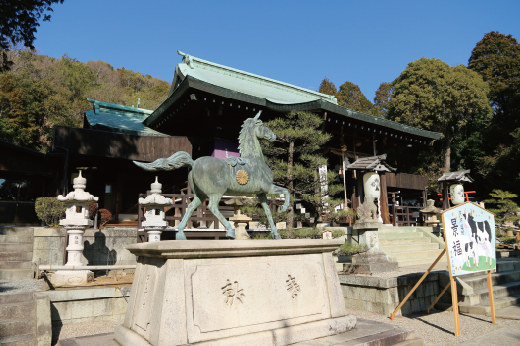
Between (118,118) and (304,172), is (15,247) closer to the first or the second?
(304,172)

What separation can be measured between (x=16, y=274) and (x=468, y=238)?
9439 mm

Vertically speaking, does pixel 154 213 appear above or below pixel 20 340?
above

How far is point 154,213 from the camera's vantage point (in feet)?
27.6

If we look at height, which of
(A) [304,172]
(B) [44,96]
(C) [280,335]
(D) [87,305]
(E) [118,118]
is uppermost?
(B) [44,96]

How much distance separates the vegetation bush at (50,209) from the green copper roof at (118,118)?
591 centimetres

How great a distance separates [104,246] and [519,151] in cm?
2486

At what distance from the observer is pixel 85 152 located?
10930mm

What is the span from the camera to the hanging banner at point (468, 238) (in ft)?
16.2

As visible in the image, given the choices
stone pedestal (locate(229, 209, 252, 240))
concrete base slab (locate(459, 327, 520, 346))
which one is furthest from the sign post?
stone pedestal (locate(229, 209, 252, 240))

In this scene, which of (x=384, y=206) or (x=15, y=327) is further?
(x=384, y=206)

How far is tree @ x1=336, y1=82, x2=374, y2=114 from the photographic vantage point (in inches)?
1427

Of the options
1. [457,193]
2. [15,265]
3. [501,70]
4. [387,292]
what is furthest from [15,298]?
[501,70]

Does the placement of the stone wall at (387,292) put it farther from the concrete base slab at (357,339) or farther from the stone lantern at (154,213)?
the stone lantern at (154,213)

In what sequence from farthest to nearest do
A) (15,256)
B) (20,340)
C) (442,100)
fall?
(442,100) → (15,256) → (20,340)
